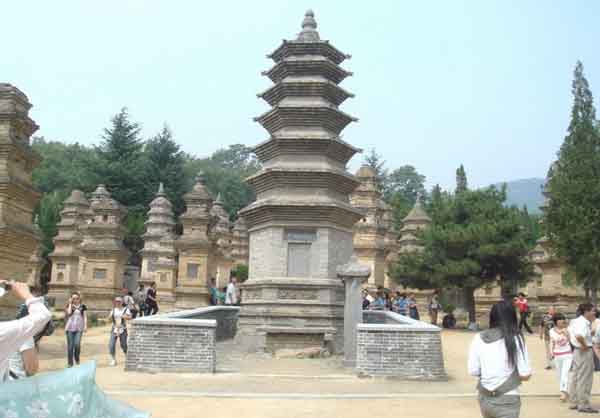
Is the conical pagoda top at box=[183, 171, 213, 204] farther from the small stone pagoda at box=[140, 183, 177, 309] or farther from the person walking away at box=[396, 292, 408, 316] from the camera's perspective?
the person walking away at box=[396, 292, 408, 316]

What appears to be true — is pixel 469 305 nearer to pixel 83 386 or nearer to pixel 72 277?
pixel 72 277

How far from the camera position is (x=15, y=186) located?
724 inches

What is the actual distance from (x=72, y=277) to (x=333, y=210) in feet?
80.2

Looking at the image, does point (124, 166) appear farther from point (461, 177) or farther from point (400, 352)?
point (400, 352)

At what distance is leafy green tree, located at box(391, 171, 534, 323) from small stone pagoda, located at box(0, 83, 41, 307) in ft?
55.7

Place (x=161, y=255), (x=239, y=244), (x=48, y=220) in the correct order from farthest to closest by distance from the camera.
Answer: (x=48, y=220) → (x=239, y=244) → (x=161, y=255)

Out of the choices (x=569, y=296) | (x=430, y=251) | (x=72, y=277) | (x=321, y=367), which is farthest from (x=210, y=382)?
(x=72, y=277)

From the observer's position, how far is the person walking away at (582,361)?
32.0 ft

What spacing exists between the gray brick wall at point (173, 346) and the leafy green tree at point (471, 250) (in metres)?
16.7

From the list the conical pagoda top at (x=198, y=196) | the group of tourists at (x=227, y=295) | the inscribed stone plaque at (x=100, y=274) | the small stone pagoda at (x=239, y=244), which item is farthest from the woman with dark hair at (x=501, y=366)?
the small stone pagoda at (x=239, y=244)

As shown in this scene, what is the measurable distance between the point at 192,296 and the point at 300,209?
15.7 meters

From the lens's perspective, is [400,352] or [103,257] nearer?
[400,352]

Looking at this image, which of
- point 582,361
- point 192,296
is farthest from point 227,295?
point 582,361

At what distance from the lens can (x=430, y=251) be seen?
29.6 metres
